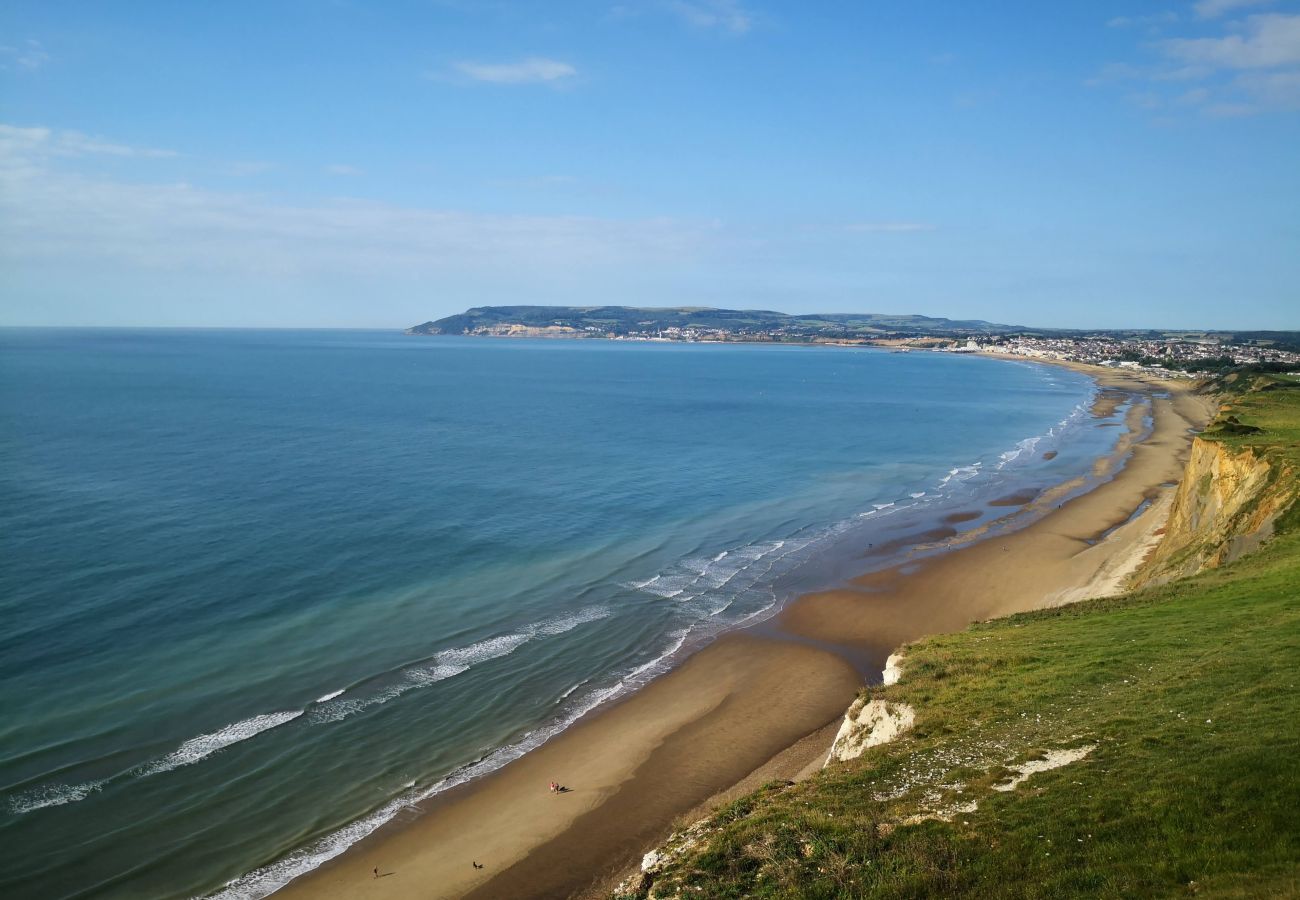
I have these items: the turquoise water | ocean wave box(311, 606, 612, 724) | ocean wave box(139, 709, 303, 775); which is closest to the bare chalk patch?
the turquoise water

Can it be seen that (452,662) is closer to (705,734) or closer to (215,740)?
(215,740)

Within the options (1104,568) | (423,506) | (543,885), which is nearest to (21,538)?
(423,506)

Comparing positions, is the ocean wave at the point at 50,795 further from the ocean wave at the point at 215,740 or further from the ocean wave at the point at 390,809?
the ocean wave at the point at 390,809

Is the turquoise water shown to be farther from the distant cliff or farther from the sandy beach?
the distant cliff

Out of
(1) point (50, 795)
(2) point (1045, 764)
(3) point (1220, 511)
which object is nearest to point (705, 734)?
(2) point (1045, 764)

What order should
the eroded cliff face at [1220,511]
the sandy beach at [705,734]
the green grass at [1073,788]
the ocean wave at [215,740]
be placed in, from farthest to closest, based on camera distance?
the eroded cliff face at [1220,511]
the ocean wave at [215,740]
the sandy beach at [705,734]
the green grass at [1073,788]

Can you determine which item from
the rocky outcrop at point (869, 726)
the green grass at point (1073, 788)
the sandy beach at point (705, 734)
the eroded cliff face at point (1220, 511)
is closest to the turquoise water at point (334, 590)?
the sandy beach at point (705, 734)

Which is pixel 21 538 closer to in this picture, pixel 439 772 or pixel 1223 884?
pixel 439 772
